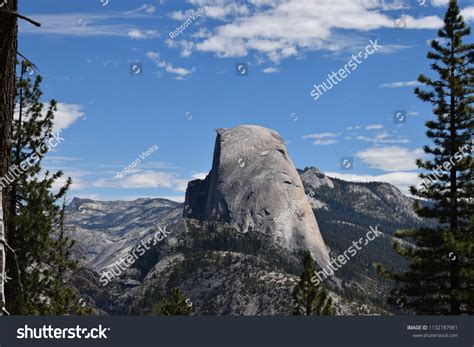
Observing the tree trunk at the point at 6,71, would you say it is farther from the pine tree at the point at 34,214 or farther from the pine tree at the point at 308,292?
the pine tree at the point at 308,292

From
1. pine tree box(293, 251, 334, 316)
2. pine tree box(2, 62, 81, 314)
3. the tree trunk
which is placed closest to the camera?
the tree trunk

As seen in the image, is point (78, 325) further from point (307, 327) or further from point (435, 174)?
point (435, 174)

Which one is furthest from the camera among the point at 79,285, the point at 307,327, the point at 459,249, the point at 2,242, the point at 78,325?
the point at 79,285

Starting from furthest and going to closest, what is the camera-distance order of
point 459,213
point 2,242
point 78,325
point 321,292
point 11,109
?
point 321,292
point 459,213
point 78,325
point 11,109
point 2,242

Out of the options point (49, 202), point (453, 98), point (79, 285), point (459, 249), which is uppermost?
point (453, 98)

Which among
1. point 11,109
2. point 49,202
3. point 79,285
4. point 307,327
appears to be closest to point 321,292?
point 49,202

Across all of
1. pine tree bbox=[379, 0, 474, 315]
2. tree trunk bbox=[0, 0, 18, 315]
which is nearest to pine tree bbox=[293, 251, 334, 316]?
pine tree bbox=[379, 0, 474, 315]

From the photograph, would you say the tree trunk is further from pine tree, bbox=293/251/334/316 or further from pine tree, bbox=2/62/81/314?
pine tree, bbox=293/251/334/316

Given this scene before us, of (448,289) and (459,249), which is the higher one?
(459,249)

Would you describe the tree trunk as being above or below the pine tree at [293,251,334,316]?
above
